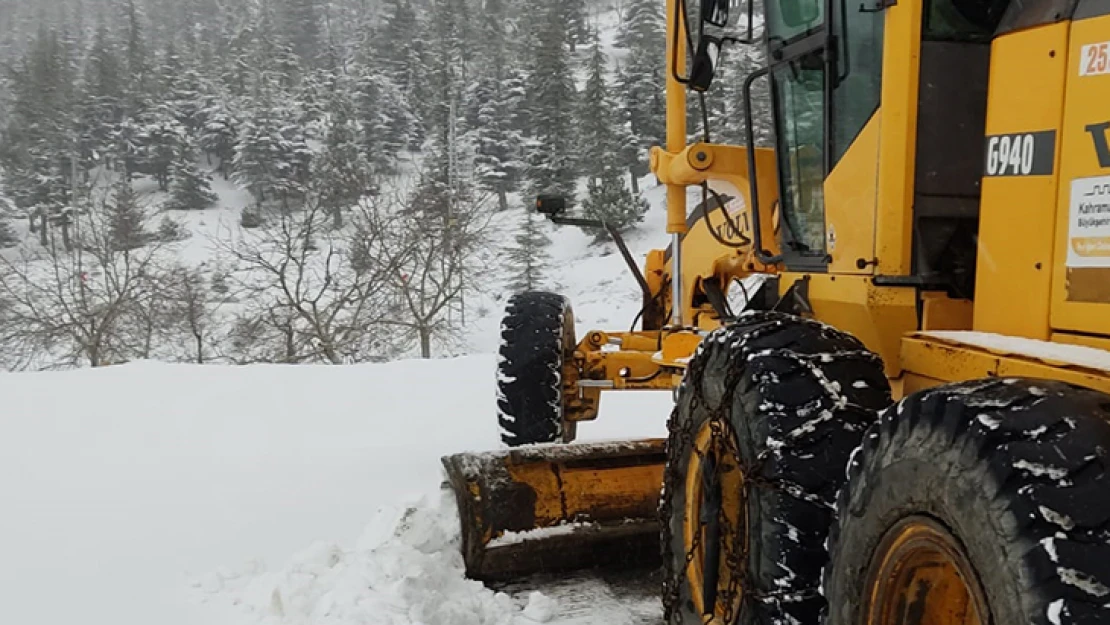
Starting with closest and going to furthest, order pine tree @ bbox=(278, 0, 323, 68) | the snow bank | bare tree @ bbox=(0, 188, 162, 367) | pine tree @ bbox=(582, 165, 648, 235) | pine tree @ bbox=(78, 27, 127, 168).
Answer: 1. the snow bank
2. bare tree @ bbox=(0, 188, 162, 367)
3. pine tree @ bbox=(582, 165, 648, 235)
4. pine tree @ bbox=(78, 27, 127, 168)
5. pine tree @ bbox=(278, 0, 323, 68)

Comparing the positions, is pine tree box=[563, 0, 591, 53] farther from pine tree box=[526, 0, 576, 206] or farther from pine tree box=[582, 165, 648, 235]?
pine tree box=[582, 165, 648, 235]

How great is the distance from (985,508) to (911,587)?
439mm

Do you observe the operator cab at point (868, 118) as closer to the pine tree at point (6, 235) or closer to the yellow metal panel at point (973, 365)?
the yellow metal panel at point (973, 365)

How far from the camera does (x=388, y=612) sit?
350 centimetres

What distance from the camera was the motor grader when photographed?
1.75 metres

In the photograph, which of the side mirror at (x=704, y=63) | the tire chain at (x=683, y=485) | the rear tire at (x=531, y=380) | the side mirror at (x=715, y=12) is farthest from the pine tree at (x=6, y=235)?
the tire chain at (x=683, y=485)

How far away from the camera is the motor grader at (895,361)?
5.73 feet

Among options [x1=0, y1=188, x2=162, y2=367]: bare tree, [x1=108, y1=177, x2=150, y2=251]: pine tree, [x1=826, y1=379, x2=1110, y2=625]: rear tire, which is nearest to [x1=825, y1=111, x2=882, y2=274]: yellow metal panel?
[x1=826, y1=379, x2=1110, y2=625]: rear tire

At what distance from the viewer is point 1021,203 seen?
2254mm

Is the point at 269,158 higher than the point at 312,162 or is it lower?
higher

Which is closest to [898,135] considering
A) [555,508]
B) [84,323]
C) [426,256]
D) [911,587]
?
[911,587]

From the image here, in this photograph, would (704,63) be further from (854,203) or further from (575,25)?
(575,25)

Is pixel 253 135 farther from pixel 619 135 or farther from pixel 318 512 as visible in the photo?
pixel 318 512

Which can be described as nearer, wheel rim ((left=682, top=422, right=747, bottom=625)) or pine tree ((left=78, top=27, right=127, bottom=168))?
wheel rim ((left=682, top=422, right=747, bottom=625))
